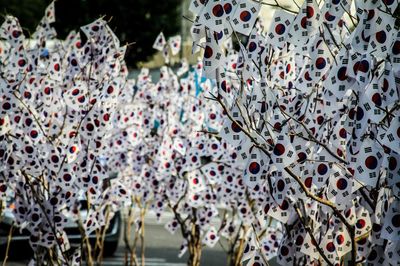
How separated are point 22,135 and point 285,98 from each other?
2084 mm

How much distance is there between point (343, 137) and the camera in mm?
4574

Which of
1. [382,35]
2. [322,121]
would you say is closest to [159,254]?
[322,121]

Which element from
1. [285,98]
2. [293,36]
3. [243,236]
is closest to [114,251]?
[243,236]

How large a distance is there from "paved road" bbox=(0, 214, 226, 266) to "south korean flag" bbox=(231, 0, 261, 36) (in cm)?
852

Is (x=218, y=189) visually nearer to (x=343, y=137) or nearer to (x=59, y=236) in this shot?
(x=59, y=236)

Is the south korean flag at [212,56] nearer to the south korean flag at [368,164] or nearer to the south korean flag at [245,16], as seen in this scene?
the south korean flag at [245,16]

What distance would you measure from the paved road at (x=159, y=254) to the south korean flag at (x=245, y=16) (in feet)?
27.9

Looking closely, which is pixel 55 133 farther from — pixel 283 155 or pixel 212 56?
pixel 283 155

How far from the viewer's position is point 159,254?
13.8 metres

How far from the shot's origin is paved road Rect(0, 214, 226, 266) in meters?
12.7

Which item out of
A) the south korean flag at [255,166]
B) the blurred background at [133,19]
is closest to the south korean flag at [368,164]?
the south korean flag at [255,166]

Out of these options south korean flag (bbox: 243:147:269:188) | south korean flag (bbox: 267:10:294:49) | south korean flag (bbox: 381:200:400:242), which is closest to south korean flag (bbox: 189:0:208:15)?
south korean flag (bbox: 267:10:294:49)

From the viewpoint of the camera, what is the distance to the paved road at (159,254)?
12.7m

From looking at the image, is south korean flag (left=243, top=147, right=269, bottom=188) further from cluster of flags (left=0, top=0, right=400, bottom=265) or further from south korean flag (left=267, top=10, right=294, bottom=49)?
south korean flag (left=267, top=10, right=294, bottom=49)
